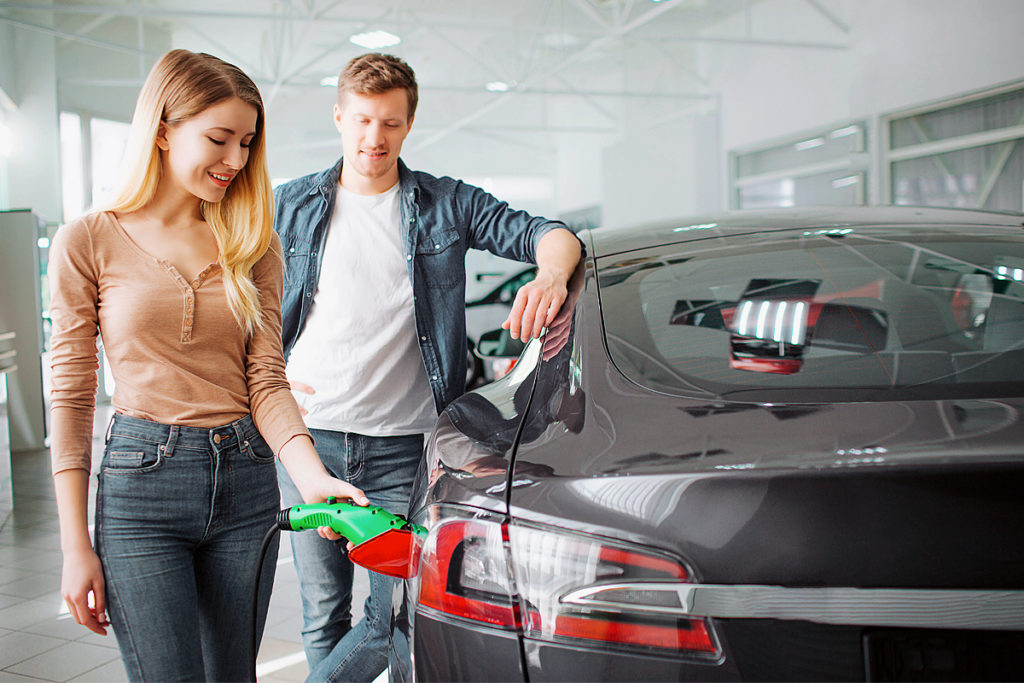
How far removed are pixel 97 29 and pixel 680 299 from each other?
43.3 ft

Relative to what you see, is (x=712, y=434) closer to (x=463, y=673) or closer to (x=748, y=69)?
(x=463, y=673)

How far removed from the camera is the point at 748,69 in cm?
1207

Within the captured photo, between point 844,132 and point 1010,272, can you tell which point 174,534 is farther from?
point 844,132

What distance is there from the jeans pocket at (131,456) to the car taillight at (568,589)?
57 centimetres

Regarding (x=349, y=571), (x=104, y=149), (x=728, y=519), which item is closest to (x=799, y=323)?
(x=728, y=519)

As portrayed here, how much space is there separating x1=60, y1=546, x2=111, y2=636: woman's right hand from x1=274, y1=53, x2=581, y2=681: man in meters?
0.65

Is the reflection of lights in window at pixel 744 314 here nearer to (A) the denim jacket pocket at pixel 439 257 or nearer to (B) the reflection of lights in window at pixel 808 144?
(A) the denim jacket pocket at pixel 439 257

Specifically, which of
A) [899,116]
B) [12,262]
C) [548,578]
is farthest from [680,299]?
[899,116]

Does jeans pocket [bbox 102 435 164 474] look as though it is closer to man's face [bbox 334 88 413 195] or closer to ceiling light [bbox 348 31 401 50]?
man's face [bbox 334 88 413 195]

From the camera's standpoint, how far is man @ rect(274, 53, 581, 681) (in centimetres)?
186

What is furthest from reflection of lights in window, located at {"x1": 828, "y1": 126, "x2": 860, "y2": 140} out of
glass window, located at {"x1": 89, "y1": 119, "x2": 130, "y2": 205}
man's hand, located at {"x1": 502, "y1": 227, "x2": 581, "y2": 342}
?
man's hand, located at {"x1": 502, "y1": 227, "x2": 581, "y2": 342}

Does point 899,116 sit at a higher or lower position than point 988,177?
higher

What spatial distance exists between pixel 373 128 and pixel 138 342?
2.50 feet

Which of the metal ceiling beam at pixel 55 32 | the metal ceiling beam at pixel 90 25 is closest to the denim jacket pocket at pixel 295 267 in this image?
the metal ceiling beam at pixel 55 32
